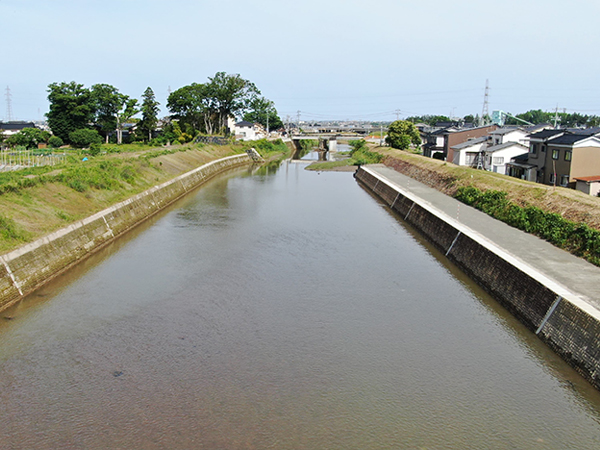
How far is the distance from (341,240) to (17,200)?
1254cm

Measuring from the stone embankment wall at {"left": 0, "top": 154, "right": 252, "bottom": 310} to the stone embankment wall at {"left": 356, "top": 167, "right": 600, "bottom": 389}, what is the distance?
43.9ft

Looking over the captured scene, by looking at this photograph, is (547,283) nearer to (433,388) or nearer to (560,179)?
(433,388)

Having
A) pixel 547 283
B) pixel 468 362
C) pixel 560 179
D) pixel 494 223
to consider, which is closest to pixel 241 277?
pixel 468 362

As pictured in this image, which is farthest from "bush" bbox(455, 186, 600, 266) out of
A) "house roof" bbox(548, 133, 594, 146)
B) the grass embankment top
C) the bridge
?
the bridge

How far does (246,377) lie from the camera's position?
9.99 meters

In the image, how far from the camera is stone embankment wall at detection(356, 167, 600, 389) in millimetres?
10094

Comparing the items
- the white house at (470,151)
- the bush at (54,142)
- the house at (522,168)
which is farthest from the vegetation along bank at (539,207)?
the bush at (54,142)

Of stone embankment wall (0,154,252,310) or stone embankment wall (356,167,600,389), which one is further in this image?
stone embankment wall (0,154,252,310)

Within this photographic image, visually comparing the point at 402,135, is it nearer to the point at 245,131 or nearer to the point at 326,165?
the point at 326,165

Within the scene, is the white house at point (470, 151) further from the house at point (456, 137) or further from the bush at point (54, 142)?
the bush at point (54, 142)

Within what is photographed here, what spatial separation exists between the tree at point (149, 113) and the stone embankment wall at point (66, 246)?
35711 mm

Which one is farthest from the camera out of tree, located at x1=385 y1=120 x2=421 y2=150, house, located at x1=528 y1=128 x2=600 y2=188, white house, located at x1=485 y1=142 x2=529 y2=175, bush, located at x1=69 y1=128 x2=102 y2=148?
tree, located at x1=385 y1=120 x2=421 y2=150

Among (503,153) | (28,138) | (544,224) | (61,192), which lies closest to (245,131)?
(28,138)

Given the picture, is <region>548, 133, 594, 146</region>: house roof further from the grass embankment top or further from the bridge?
the bridge
